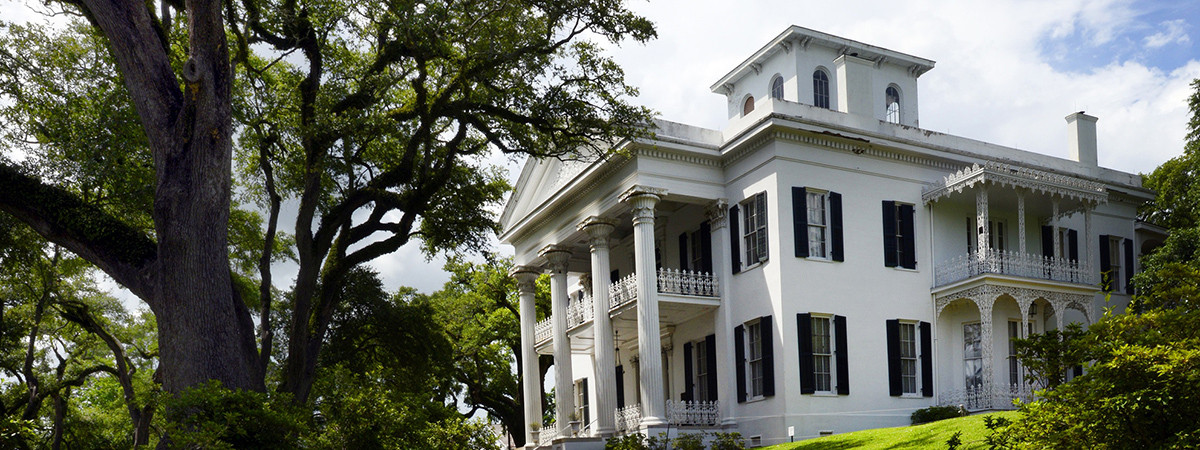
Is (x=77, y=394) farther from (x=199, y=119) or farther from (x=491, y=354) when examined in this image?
(x=199, y=119)

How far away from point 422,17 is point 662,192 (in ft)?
28.9

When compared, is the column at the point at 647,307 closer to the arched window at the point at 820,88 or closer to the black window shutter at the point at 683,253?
the black window shutter at the point at 683,253

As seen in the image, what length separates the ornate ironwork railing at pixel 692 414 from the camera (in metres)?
26.1

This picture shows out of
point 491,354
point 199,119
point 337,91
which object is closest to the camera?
point 199,119

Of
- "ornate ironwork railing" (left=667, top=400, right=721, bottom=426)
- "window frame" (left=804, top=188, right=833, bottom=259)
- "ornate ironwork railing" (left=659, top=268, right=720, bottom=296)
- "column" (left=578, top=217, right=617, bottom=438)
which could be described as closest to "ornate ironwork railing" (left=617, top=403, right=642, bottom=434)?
"column" (left=578, top=217, right=617, bottom=438)

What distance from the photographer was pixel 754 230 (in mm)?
25906

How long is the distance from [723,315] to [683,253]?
312 cm

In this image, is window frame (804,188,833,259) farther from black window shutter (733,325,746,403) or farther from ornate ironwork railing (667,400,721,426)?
ornate ironwork railing (667,400,721,426)

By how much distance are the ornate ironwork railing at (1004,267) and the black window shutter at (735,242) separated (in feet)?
16.0

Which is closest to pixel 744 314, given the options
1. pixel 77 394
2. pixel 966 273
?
pixel 966 273

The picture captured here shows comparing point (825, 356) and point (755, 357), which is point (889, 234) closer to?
point (825, 356)

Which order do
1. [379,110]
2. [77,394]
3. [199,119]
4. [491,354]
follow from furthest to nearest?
[77,394] → [491,354] → [379,110] → [199,119]

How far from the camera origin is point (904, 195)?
2656 centimetres

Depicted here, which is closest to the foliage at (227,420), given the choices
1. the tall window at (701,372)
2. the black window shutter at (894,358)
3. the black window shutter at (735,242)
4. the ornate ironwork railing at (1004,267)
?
the black window shutter at (735,242)
